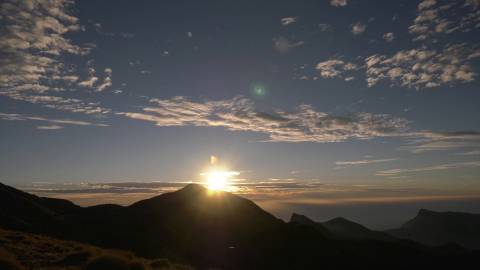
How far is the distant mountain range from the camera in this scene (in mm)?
113000

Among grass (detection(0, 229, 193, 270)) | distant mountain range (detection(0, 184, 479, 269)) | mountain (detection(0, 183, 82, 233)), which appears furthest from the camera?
distant mountain range (detection(0, 184, 479, 269))

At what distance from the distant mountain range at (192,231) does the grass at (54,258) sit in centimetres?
7922

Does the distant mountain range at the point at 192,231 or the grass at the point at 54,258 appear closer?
the grass at the point at 54,258

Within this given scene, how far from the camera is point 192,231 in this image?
484 feet

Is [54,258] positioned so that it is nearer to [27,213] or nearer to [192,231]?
[192,231]

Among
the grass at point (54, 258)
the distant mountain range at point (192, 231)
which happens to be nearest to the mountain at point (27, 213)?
the distant mountain range at point (192, 231)

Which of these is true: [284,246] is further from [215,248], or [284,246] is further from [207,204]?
[207,204]

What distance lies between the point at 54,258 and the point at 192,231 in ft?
421

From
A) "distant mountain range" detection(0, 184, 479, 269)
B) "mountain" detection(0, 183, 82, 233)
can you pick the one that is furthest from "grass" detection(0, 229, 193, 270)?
"mountain" detection(0, 183, 82, 233)

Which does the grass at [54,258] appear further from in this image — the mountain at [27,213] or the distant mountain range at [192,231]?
the mountain at [27,213]

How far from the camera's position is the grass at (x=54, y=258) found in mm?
20578

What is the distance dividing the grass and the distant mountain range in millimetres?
79224

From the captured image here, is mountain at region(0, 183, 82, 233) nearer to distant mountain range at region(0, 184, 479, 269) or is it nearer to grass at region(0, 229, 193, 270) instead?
distant mountain range at region(0, 184, 479, 269)

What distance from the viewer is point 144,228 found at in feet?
424
